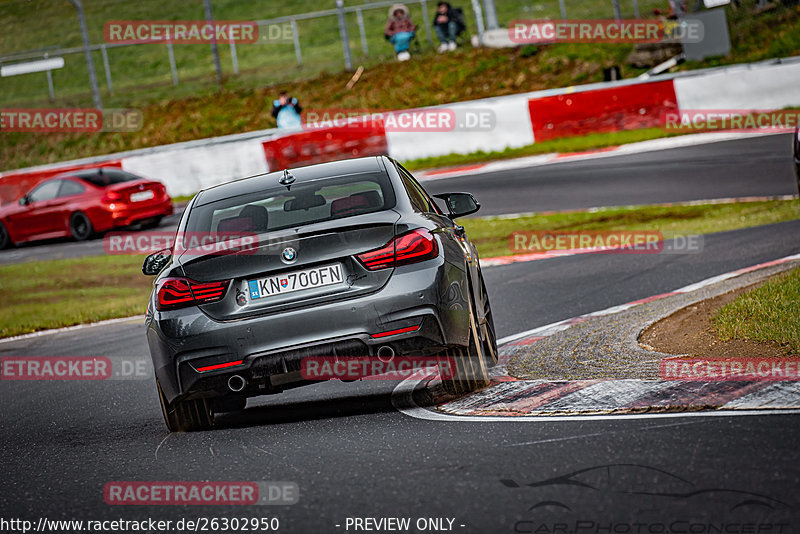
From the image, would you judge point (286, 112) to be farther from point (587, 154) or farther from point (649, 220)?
point (649, 220)

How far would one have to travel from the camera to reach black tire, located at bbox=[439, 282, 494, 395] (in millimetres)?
6980

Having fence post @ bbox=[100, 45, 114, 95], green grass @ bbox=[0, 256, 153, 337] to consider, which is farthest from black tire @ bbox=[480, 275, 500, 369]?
fence post @ bbox=[100, 45, 114, 95]

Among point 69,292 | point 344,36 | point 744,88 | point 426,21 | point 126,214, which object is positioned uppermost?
point 426,21

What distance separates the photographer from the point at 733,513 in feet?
14.0

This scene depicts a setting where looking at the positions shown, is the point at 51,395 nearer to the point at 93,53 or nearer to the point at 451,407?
the point at 451,407

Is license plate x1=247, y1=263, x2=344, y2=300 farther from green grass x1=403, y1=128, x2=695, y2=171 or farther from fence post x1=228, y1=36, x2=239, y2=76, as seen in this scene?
fence post x1=228, y1=36, x2=239, y2=76

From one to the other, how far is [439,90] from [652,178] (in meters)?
12.9

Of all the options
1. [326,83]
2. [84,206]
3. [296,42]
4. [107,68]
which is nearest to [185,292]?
[84,206]

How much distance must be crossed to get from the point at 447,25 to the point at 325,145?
9.17 meters

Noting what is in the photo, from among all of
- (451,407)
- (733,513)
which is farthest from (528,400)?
(733,513)

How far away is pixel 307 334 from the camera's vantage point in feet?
21.4

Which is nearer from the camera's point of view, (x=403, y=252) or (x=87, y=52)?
(x=403, y=252)

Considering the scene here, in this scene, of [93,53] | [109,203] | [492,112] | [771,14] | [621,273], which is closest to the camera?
[621,273]

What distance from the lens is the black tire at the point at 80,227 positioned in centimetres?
2272
